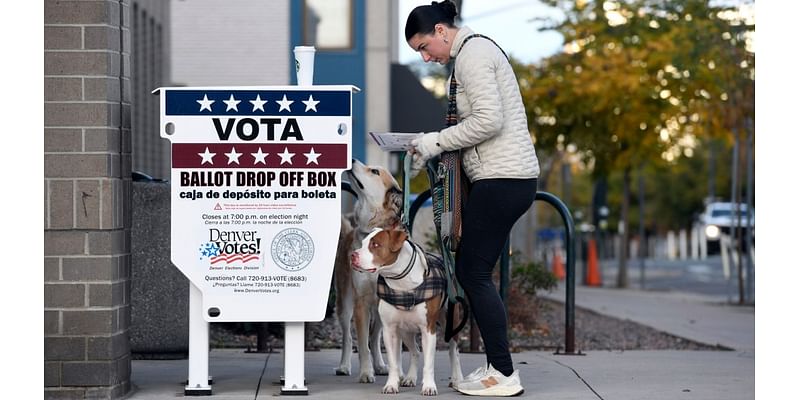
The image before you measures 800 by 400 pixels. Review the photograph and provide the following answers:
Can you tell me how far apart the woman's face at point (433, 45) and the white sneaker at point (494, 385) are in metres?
1.63

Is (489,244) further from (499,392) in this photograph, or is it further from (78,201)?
(78,201)

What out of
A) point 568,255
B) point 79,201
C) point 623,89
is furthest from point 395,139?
point 623,89

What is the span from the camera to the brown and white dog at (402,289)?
22.4 feet

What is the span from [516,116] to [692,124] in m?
15.9

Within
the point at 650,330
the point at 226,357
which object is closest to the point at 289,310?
the point at 226,357

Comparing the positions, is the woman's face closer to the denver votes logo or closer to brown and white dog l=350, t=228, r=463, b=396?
brown and white dog l=350, t=228, r=463, b=396

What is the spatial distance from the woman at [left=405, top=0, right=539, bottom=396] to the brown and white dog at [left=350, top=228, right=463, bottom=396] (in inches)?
7.8

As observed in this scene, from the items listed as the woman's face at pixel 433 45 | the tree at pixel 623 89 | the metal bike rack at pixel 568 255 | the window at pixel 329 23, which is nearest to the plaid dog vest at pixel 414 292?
the woman's face at pixel 433 45

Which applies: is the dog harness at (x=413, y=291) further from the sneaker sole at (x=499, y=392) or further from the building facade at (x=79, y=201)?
the building facade at (x=79, y=201)

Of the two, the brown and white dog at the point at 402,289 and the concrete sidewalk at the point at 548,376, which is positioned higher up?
the brown and white dog at the point at 402,289

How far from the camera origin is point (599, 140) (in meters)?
23.5

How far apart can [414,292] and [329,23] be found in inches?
807
